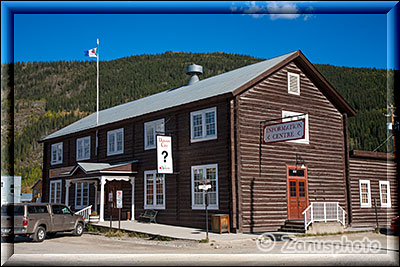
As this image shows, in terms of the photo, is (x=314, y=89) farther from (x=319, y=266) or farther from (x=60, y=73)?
(x=60, y=73)

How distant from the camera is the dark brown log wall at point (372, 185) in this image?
2675 cm

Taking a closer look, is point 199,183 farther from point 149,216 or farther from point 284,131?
point 284,131

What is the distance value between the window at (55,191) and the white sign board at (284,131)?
18137 mm

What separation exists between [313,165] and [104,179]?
11.3 m

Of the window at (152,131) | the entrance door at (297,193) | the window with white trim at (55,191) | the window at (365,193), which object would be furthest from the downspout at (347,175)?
the window with white trim at (55,191)

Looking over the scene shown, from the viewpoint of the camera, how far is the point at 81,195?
3158 cm

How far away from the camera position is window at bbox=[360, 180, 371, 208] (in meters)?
27.3

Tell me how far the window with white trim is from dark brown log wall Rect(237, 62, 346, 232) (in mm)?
17307

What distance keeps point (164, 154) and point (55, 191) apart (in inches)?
560

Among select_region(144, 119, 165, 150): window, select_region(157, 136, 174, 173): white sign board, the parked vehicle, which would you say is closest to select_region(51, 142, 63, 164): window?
select_region(144, 119, 165, 150): window

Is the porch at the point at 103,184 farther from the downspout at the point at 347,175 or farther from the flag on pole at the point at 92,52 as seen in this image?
the downspout at the point at 347,175

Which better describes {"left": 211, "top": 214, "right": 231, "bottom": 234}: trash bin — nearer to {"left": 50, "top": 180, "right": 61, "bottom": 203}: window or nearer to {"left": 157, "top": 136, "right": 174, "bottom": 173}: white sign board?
{"left": 157, "top": 136, "right": 174, "bottom": 173}: white sign board

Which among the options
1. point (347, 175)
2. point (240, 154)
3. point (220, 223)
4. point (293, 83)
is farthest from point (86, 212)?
point (347, 175)

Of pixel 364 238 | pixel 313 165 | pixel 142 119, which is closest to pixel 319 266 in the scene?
pixel 364 238
